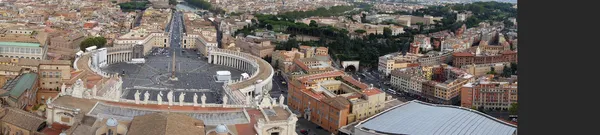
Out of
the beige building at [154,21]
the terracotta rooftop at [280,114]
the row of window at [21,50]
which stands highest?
the beige building at [154,21]

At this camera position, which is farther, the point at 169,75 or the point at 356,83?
the point at 169,75

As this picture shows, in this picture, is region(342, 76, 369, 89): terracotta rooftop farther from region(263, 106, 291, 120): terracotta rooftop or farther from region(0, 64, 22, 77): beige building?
region(0, 64, 22, 77): beige building

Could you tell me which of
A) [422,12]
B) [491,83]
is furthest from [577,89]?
[422,12]

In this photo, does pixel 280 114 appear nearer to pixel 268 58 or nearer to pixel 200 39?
pixel 268 58

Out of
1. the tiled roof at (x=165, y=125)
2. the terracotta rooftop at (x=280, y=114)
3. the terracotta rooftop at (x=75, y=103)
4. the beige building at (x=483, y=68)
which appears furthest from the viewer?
the beige building at (x=483, y=68)

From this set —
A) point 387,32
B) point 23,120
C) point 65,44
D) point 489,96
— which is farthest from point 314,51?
point 23,120

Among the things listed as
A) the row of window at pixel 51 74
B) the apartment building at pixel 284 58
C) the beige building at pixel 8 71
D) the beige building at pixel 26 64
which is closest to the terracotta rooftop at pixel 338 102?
the row of window at pixel 51 74

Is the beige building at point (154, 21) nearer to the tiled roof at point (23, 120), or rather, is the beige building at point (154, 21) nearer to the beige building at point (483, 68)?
the beige building at point (483, 68)

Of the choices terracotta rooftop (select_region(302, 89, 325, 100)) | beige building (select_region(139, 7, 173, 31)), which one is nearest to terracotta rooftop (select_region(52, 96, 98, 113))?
terracotta rooftop (select_region(302, 89, 325, 100))
